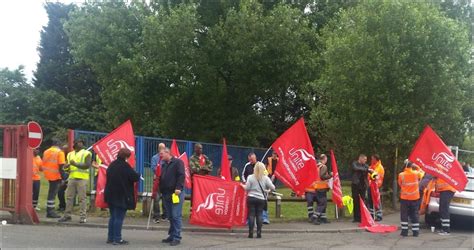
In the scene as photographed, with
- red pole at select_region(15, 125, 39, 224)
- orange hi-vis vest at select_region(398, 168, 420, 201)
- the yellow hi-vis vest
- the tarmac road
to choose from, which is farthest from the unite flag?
orange hi-vis vest at select_region(398, 168, 420, 201)

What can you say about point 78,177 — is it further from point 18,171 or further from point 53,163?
point 18,171

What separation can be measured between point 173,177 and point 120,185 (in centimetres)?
105

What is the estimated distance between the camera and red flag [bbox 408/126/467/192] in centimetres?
1289

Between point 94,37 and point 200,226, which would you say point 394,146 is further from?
point 94,37

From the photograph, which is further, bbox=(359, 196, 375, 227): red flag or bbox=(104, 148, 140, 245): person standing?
bbox=(359, 196, 375, 227): red flag

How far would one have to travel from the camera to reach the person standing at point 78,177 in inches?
502

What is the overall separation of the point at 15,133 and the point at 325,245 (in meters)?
7.41

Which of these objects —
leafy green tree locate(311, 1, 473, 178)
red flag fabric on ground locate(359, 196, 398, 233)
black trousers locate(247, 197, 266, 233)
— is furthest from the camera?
leafy green tree locate(311, 1, 473, 178)

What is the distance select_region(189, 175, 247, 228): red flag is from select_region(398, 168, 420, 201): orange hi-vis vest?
3704 mm

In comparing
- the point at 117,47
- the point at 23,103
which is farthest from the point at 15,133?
the point at 23,103

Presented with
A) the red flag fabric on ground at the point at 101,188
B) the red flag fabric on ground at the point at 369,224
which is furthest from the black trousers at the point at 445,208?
the red flag fabric on ground at the point at 101,188

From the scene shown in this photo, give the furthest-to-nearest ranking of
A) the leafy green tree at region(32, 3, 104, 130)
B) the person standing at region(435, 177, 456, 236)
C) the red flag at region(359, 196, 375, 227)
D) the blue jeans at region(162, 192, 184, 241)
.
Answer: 1. the leafy green tree at region(32, 3, 104, 130)
2. the red flag at region(359, 196, 375, 227)
3. the person standing at region(435, 177, 456, 236)
4. the blue jeans at region(162, 192, 184, 241)

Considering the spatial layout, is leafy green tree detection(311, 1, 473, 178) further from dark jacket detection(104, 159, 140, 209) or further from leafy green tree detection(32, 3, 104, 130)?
leafy green tree detection(32, 3, 104, 130)

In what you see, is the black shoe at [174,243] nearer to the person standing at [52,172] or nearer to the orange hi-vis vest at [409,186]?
the person standing at [52,172]
